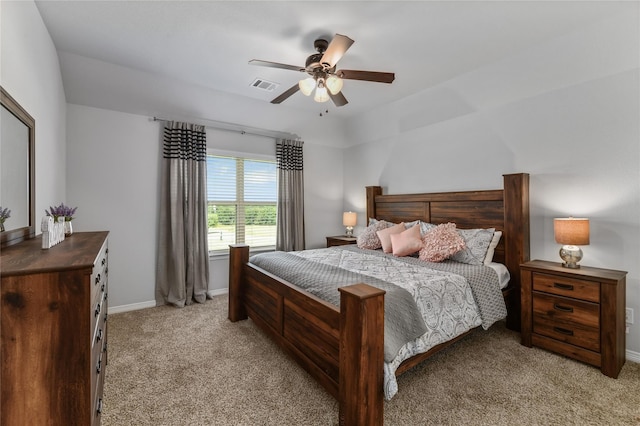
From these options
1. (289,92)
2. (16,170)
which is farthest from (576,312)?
(16,170)

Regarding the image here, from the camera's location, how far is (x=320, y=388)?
6.46 ft

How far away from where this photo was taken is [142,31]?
251cm

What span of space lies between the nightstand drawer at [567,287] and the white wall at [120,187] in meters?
4.27

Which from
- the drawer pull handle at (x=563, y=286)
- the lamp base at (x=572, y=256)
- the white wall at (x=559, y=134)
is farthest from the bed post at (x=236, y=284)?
the lamp base at (x=572, y=256)

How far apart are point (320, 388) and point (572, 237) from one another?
2383mm

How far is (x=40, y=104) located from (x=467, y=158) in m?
4.21

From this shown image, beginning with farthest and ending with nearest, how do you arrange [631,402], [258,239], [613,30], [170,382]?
[258,239] → [613,30] → [170,382] → [631,402]

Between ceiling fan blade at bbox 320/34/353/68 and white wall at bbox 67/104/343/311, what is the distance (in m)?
2.54

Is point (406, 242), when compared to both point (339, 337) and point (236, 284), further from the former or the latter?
point (236, 284)

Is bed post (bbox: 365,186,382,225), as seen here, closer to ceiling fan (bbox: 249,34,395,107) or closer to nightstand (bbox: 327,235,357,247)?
nightstand (bbox: 327,235,357,247)

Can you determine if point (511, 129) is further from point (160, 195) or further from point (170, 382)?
point (160, 195)

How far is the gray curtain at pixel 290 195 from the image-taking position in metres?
4.50

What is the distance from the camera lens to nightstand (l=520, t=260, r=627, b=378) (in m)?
2.10

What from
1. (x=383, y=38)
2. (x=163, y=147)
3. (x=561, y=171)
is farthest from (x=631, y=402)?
(x=163, y=147)
